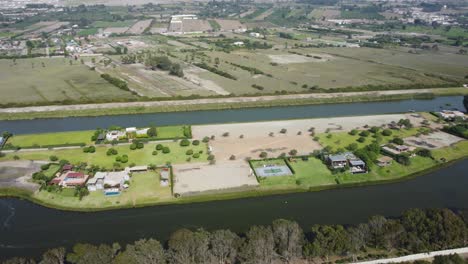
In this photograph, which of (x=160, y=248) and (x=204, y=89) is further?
(x=204, y=89)

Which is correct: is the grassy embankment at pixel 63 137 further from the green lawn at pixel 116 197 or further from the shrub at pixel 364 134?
the shrub at pixel 364 134

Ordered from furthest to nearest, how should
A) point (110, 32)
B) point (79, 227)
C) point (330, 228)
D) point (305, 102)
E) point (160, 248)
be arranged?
point (110, 32)
point (305, 102)
point (79, 227)
point (330, 228)
point (160, 248)

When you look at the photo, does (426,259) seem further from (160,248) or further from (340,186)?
(160,248)

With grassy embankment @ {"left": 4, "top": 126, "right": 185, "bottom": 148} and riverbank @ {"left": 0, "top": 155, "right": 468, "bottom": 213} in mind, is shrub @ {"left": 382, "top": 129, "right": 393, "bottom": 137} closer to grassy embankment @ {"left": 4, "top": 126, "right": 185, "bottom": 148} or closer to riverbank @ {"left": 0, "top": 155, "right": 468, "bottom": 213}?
riverbank @ {"left": 0, "top": 155, "right": 468, "bottom": 213}

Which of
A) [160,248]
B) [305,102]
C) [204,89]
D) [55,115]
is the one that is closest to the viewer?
[160,248]

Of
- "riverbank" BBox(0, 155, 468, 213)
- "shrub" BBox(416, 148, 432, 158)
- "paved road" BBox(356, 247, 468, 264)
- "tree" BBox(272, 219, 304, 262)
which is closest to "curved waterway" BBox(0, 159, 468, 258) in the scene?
"riverbank" BBox(0, 155, 468, 213)

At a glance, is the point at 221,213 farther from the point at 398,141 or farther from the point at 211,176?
the point at 398,141

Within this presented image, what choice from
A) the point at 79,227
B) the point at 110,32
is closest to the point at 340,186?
the point at 79,227
